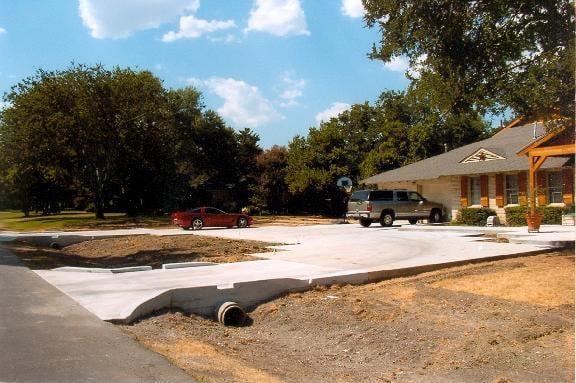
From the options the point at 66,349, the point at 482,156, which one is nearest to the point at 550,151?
the point at 482,156

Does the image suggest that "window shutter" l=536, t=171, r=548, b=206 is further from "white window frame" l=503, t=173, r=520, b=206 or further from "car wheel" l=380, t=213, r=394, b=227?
"car wheel" l=380, t=213, r=394, b=227

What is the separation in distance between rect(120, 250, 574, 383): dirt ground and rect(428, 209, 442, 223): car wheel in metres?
19.7

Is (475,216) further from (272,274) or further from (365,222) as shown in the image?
(272,274)

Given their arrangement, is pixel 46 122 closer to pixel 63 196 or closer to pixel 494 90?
pixel 63 196

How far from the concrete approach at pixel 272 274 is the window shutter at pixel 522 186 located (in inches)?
300

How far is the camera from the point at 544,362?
704 cm

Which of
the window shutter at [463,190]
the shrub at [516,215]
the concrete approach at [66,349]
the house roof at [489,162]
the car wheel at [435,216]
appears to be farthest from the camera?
the car wheel at [435,216]

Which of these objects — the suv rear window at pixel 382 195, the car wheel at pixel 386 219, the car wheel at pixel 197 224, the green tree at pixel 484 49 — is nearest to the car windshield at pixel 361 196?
the suv rear window at pixel 382 195

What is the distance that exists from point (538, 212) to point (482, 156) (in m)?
6.00

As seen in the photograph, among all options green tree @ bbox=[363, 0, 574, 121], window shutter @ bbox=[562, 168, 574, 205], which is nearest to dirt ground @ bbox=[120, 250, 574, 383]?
green tree @ bbox=[363, 0, 574, 121]

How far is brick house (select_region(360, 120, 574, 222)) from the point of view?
26.0 meters

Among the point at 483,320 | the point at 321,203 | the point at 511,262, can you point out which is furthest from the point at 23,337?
the point at 321,203

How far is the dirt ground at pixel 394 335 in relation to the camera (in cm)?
678

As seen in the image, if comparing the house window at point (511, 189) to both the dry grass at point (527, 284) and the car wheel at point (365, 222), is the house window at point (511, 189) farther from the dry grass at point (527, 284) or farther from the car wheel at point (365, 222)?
the dry grass at point (527, 284)
